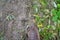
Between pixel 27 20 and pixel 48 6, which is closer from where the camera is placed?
pixel 27 20

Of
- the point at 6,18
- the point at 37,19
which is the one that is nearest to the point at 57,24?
the point at 37,19

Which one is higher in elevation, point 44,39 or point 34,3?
point 34,3

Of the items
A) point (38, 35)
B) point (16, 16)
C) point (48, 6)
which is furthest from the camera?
point (48, 6)

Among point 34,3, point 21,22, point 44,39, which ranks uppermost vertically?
point 34,3

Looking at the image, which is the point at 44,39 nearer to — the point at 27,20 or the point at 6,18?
the point at 27,20

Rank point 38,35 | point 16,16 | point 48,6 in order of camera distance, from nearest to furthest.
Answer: point 38,35, point 16,16, point 48,6

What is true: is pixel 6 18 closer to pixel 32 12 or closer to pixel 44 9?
pixel 32 12

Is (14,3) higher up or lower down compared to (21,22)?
higher up

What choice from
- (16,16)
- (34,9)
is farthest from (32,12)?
(16,16)
